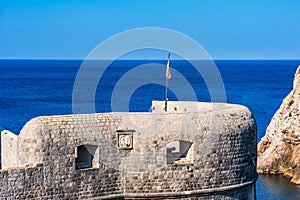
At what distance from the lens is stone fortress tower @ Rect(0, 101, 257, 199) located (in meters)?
16.8

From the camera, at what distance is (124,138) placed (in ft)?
59.0

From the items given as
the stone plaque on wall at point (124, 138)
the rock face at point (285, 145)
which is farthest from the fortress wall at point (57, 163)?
the rock face at point (285, 145)

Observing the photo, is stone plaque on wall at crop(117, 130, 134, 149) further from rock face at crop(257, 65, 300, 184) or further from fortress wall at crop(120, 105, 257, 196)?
rock face at crop(257, 65, 300, 184)

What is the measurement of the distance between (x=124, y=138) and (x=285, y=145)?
102ft

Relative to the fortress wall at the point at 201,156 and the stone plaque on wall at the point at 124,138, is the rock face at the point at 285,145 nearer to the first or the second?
the fortress wall at the point at 201,156

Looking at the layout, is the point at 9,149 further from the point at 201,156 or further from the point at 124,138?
the point at 201,156

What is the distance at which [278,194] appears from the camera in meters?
40.9

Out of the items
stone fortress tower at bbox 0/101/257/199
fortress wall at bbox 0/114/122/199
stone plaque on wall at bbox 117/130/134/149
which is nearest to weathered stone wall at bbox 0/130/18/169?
stone fortress tower at bbox 0/101/257/199

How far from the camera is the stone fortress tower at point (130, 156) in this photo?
16.8 m

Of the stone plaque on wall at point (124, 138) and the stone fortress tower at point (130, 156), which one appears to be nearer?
the stone fortress tower at point (130, 156)

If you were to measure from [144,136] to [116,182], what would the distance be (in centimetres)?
156

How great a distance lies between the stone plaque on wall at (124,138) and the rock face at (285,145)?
2903 centimetres

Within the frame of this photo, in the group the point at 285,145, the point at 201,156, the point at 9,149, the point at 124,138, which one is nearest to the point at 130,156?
the point at 124,138

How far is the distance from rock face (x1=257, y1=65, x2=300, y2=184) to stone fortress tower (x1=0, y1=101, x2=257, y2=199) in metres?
26.8
